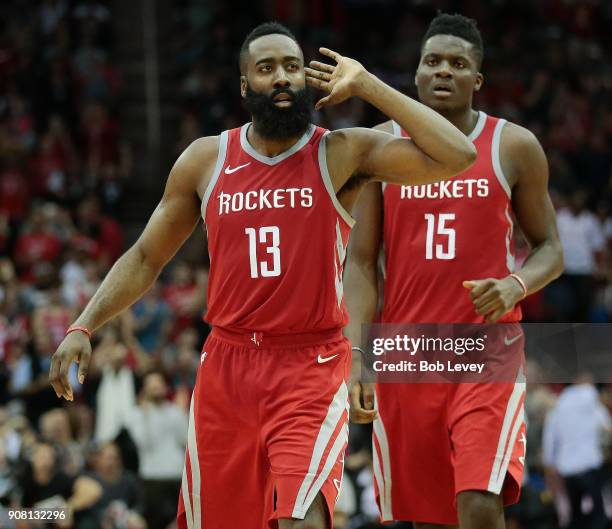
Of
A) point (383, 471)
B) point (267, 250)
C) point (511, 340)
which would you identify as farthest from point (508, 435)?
point (267, 250)

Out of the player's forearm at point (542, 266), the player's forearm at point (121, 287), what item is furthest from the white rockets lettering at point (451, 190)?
the player's forearm at point (121, 287)

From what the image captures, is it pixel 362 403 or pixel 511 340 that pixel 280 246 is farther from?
pixel 511 340

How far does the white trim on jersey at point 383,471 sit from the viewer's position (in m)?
6.78

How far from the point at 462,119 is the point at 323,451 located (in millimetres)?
2197

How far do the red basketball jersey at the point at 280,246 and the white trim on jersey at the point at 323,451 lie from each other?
0.35 m

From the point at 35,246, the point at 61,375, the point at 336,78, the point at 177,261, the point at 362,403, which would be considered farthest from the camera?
the point at 177,261

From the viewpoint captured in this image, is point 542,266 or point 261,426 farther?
point 542,266

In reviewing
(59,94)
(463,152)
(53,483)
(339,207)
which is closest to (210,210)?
(339,207)

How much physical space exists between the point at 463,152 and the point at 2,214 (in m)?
11.5

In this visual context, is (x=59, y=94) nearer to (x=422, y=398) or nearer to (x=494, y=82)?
(x=494, y=82)

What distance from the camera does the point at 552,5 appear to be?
21.0 m

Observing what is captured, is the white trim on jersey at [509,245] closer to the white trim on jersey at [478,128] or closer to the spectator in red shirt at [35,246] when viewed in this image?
the white trim on jersey at [478,128]

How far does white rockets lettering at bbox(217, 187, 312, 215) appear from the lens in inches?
227

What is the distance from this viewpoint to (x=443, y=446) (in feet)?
21.7
